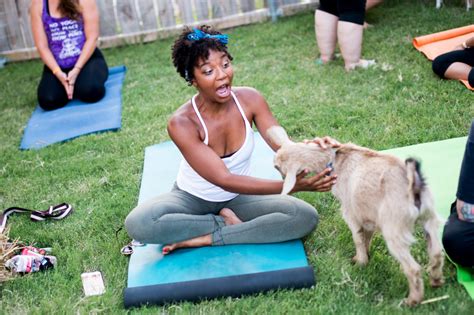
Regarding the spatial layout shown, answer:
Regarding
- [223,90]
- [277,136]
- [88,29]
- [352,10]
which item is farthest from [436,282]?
[88,29]

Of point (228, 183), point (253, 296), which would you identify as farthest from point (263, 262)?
point (228, 183)

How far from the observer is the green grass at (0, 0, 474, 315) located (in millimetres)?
3371

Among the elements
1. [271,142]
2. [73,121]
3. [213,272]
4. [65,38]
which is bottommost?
[73,121]

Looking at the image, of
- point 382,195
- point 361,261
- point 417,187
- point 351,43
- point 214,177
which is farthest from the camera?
point 351,43

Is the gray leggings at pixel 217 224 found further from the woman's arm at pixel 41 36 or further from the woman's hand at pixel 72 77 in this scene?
the woman's arm at pixel 41 36

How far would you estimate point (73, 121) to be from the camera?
21.8 ft

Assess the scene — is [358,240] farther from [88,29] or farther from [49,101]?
[88,29]

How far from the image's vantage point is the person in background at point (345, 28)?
21.7 ft

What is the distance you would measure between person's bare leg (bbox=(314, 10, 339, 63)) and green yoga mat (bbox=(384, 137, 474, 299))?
8.34ft

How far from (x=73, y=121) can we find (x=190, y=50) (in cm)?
338

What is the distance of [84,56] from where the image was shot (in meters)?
7.50

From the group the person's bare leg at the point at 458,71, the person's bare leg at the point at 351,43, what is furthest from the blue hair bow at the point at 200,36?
the person's bare leg at the point at 351,43

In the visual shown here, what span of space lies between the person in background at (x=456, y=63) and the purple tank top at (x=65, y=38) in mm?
4169

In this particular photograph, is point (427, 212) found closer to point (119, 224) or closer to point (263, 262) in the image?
point (263, 262)
